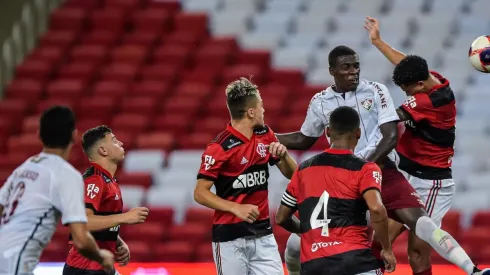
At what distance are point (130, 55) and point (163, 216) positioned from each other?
3507 millimetres

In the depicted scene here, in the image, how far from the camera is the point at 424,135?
7.64 m

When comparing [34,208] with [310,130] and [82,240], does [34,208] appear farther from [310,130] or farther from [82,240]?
[310,130]

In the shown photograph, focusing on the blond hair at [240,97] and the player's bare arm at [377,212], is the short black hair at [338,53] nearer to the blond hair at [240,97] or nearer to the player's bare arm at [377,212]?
the blond hair at [240,97]

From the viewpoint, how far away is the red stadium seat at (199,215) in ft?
38.6

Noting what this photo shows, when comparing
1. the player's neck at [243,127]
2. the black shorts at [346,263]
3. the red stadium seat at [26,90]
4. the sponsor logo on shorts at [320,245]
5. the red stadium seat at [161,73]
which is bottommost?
the black shorts at [346,263]

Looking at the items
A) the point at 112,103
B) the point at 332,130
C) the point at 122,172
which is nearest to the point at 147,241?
the point at 122,172

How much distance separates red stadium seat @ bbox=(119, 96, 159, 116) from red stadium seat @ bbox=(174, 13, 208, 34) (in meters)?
1.74

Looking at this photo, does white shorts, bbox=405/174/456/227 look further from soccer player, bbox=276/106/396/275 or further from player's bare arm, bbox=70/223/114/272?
player's bare arm, bbox=70/223/114/272

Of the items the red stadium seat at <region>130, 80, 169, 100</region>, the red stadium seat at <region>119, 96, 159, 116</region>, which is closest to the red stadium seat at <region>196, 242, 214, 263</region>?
the red stadium seat at <region>119, 96, 159, 116</region>

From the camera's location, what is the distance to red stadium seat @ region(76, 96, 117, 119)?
45.3 feet

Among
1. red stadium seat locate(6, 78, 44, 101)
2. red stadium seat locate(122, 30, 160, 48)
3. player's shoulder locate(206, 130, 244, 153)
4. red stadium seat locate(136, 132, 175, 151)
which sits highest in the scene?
red stadium seat locate(122, 30, 160, 48)

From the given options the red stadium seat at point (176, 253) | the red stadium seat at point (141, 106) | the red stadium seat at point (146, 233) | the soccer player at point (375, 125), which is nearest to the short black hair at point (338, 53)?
the soccer player at point (375, 125)

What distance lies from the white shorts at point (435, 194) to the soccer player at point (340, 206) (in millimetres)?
1485

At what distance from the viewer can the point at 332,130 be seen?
6.39 metres
